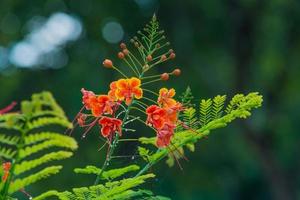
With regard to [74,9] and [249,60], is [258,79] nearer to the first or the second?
[249,60]

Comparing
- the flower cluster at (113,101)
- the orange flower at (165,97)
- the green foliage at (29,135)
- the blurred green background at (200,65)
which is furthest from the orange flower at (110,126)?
the blurred green background at (200,65)

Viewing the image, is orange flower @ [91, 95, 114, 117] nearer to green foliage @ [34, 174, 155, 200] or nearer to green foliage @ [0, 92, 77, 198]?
green foliage @ [34, 174, 155, 200]

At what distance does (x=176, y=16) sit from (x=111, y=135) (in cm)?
1005

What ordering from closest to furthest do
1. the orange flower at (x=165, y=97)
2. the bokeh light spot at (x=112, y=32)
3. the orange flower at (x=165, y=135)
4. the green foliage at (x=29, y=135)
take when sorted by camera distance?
the green foliage at (x=29, y=135)
the orange flower at (x=165, y=135)
the orange flower at (x=165, y=97)
the bokeh light spot at (x=112, y=32)

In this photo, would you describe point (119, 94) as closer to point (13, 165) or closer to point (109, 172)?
point (109, 172)

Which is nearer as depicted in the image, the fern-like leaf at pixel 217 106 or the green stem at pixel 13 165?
the green stem at pixel 13 165

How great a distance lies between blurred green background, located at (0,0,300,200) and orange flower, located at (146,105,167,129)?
8.54m

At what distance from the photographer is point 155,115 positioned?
1.43m

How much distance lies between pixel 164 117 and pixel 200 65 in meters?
9.99

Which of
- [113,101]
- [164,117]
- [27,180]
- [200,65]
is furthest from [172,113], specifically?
[200,65]

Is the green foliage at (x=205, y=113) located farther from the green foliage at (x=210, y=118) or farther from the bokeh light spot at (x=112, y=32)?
the bokeh light spot at (x=112, y=32)

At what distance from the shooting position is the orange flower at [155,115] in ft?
4.63

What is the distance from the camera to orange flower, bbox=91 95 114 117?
4.75 ft

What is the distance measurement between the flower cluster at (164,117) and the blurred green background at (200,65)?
8.48 m
